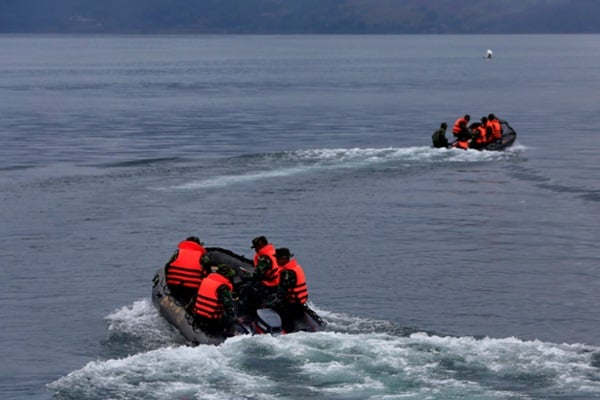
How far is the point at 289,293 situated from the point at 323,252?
1216 centimetres

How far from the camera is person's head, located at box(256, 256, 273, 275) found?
29.6 metres

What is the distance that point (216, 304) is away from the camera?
A: 2816 centimetres

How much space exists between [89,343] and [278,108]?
7929cm

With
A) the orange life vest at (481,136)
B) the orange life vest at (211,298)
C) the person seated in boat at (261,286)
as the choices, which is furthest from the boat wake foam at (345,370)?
the orange life vest at (481,136)

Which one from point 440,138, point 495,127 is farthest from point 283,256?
point 495,127

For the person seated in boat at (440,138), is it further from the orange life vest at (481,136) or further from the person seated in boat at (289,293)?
the person seated in boat at (289,293)

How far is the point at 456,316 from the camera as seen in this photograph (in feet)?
107

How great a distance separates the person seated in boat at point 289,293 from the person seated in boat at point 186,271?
2.90 m

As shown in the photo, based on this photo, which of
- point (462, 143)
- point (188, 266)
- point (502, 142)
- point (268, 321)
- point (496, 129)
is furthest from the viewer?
point (502, 142)

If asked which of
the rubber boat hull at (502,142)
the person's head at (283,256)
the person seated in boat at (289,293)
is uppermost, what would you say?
the rubber boat hull at (502,142)

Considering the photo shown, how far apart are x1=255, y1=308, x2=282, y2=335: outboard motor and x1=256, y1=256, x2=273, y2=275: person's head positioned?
4.15ft

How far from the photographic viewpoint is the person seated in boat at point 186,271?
3102 centimetres

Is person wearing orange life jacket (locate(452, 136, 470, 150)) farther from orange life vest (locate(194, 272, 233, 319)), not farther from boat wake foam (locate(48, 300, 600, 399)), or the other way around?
orange life vest (locate(194, 272, 233, 319))

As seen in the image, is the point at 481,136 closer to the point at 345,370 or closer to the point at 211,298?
the point at 211,298
